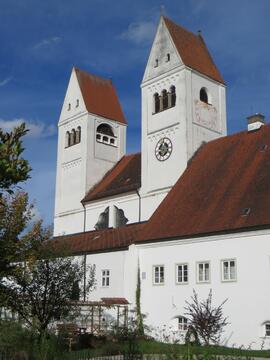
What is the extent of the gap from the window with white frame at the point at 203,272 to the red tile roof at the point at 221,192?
1621mm

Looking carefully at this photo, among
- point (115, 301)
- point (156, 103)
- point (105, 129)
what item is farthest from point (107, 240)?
point (105, 129)

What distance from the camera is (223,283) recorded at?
86.5 feet

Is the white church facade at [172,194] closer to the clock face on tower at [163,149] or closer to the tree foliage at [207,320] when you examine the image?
the clock face on tower at [163,149]

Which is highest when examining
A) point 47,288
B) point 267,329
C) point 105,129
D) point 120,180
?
point 105,129

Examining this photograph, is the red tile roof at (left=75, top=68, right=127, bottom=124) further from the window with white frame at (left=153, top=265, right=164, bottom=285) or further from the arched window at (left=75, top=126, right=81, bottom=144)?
the window with white frame at (left=153, top=265, right=164, bottom=285)

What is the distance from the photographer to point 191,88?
37375 millimetres

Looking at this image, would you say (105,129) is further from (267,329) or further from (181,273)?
(267,329)

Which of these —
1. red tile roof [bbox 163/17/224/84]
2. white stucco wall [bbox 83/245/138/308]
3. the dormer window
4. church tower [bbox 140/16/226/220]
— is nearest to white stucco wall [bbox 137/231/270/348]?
white stucco wall [bbox 83/245/138/308]

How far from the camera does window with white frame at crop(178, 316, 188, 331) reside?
2782cm

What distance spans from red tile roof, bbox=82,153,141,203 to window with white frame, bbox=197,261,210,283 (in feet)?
38.8

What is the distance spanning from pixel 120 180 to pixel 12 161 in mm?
32050

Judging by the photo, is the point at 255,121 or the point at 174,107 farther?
the point at 174,107

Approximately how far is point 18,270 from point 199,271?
50.1 feet

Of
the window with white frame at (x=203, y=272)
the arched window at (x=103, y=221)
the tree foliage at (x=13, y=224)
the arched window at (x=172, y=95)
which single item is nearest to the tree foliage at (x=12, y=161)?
the tree foliage at (x=13, y=224)
